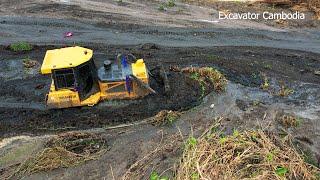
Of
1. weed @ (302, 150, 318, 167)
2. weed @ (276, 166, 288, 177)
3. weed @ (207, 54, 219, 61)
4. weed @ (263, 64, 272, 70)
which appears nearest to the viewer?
weed @ (276, 166, 288, 177)

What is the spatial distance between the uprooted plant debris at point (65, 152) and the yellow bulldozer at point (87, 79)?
117cm

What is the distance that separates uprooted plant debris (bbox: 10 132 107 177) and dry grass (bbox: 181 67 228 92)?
3997 millimetres

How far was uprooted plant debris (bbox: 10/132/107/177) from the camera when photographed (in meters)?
11.5

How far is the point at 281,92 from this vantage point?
14.3 meters

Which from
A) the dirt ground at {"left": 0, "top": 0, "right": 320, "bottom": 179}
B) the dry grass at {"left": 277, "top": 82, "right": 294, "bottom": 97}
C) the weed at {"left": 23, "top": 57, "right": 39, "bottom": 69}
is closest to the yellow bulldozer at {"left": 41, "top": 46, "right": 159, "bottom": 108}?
the dirt ground at {"left": 0, "top": 0, "right": 320, "bottom": 179}

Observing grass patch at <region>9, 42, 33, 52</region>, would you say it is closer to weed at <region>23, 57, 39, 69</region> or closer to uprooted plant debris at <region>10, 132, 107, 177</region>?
weed at <region>23, 57, 39, 69</region>

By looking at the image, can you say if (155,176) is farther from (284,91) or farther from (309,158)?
(284,91)

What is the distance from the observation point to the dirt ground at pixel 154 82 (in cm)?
1216

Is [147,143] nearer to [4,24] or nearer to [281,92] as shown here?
[281,92]

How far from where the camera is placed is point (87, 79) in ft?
44.3

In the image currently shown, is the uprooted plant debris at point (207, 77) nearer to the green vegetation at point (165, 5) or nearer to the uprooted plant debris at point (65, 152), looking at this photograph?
the uprooted plant debris at point (65, 152)

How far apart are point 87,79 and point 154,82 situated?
84.0 inches

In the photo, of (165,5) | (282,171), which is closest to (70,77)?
(282,171)

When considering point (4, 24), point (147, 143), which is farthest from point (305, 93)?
point (4, 24)
